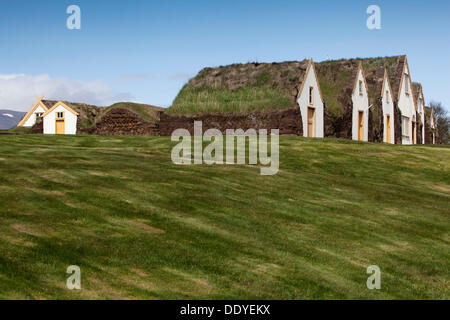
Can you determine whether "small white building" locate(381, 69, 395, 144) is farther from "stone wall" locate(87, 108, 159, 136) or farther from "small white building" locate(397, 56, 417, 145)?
"stone wall" locate(87, 108, 159, 136)

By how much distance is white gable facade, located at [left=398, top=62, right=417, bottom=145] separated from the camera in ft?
197

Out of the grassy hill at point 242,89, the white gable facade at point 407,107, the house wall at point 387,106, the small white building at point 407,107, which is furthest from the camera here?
the white gable facade at point 407,107

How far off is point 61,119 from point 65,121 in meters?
0.52

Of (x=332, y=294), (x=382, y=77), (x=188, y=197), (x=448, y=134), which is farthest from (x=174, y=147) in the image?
(x=448, y=134)

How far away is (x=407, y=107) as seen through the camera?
62.6m

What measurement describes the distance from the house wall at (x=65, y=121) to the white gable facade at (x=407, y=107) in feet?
118

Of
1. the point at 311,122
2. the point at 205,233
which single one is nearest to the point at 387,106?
the point at 311,122

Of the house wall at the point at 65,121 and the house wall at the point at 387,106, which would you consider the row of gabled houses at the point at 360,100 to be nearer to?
the house wall at the point at 387,106

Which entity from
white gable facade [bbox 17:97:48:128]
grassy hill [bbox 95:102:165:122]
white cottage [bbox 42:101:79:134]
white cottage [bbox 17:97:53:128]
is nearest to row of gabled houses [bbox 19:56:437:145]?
white cottage [bbox 42:101:79:134]

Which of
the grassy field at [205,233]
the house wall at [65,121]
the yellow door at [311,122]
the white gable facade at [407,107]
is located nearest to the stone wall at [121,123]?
the house wall at [65,121]

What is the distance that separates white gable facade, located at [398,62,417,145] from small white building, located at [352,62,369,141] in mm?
9285

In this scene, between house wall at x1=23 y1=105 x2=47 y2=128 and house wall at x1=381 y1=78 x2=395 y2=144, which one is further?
house wall at x1=23 y1=105 x2=47 y2=128

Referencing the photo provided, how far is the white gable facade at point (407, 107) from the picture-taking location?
60156mm

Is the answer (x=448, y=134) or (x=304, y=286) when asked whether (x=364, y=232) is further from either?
(x=448, y=134)
